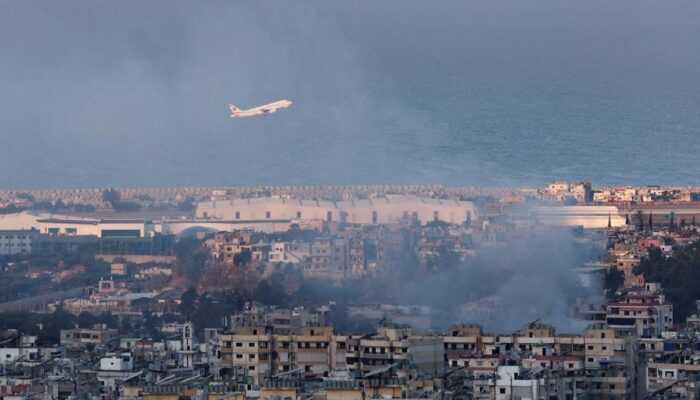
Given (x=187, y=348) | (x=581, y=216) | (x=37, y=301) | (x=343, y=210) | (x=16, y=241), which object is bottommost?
(x=187, y=348)

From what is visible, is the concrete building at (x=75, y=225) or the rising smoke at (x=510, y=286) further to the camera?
the concrete building at (x=75, y=225)

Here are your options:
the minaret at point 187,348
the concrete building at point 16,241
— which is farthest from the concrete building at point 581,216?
the minaret at point 187,348

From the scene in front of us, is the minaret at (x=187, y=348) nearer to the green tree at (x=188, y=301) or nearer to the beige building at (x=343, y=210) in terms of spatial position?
the green tree at (x=188, y=301)

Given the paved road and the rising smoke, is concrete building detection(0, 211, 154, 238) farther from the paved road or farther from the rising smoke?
the paved road

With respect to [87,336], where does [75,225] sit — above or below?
above

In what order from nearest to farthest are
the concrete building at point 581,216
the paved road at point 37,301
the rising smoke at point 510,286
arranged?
the rising smoke at point 510,286
the paved road at point 37,301
the concrete building at point 581,216

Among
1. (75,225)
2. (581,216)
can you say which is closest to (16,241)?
(75,225)

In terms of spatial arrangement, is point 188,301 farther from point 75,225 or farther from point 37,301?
point 75,225

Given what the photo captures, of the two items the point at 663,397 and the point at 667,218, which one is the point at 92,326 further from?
the point at 667,218

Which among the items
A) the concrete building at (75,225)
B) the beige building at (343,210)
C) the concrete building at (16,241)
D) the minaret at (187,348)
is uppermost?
the beige building at (343,210)

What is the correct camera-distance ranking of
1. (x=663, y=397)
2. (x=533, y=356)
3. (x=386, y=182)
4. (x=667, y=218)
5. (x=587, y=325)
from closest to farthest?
1. (x=663, y=397)
2. (x=533, y=356)
3. (x=587, y=325)
4. (x=667, y=218)
5. (x=386, y=182)

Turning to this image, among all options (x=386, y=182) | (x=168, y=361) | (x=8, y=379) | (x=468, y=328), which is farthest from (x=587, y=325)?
(x=386, y=182)
